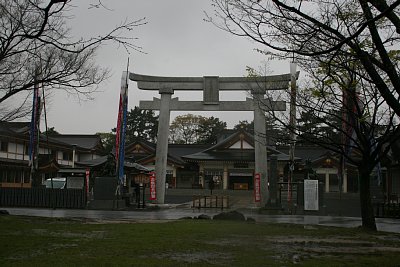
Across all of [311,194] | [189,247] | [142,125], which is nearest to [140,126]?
[142,125]

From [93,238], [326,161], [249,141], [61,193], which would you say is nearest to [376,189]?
[326,161]

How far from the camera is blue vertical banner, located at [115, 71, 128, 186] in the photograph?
2409 cm

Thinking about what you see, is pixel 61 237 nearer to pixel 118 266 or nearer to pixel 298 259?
pixel 118 266

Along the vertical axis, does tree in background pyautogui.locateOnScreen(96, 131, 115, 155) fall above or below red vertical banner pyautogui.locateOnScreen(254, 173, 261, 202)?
above

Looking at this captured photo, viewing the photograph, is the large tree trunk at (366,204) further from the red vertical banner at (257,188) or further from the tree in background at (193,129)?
the tree in background at (193,129)

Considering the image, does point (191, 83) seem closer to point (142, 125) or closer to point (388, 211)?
point (388, 211)

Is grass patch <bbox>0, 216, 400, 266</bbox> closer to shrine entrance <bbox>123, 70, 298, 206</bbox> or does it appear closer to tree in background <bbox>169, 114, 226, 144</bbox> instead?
shrine entrance <bbox>123, 70, 298, 206</bbox>

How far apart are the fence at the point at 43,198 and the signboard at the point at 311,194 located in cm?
1140

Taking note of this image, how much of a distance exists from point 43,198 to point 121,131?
5499mm

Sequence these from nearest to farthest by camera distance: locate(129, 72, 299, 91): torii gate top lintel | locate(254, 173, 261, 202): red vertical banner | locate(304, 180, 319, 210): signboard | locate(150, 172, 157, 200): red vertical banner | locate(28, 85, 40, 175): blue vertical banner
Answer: locate(304, 180, 319, 210): signboard
locate(28, 85, 40, 175): blue vertical banner
locate(254, 173, 261, 202): red vertical banner
locate(150, 172, 157, 200): red vertical banner
locate(129, 72, 299, 91): torii gate top lintel

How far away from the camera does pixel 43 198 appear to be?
79.7 ft

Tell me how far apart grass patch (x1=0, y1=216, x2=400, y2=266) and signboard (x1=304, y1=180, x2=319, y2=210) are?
911 centimetres

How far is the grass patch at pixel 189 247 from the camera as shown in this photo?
728 centimetres

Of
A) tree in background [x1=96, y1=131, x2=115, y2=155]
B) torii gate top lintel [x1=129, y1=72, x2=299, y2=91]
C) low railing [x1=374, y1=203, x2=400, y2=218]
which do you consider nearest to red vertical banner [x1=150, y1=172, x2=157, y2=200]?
torii gate top lintel [x1=129, y1=72, x2=299, y2=91]
